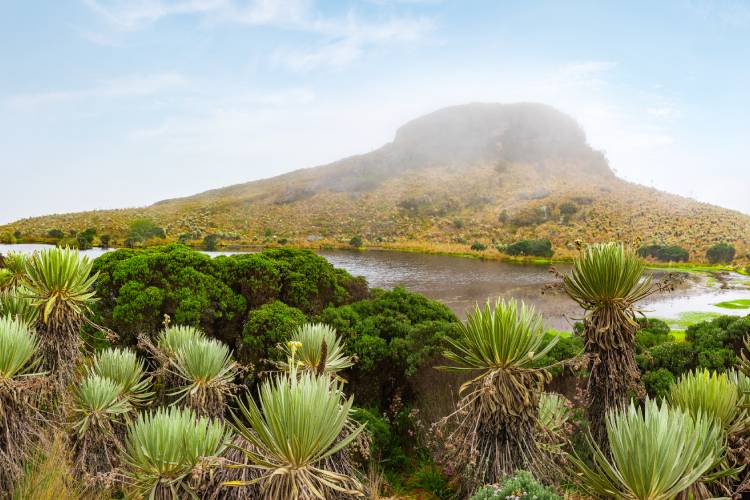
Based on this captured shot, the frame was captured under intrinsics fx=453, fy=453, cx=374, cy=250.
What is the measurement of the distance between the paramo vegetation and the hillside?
26.7 m

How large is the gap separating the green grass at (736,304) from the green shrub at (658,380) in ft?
32.3

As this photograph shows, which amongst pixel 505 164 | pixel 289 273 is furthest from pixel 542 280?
pixel 505 164

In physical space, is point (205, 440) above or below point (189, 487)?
above

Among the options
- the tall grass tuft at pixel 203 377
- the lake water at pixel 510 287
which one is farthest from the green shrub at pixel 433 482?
the lake water at pixel 510 287

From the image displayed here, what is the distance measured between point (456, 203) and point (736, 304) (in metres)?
53.6

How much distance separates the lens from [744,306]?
1422cm

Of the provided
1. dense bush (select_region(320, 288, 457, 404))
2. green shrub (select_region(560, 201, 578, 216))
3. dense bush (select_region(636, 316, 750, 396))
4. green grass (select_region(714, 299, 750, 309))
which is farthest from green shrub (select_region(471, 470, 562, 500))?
green shrub (select_region(560, 201, 578, 216))

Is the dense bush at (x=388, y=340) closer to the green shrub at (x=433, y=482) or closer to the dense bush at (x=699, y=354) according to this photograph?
the green shrub at (x=433, y=482)

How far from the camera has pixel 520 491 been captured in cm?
357

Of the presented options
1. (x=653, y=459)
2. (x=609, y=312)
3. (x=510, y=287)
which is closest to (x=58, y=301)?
(x=653, y=459)

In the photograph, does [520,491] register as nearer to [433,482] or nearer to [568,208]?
[433,482]

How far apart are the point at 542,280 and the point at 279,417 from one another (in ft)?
57.6

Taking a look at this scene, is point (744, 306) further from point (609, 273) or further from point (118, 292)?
point (118, 292)

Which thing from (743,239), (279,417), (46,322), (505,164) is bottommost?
(743,239)
